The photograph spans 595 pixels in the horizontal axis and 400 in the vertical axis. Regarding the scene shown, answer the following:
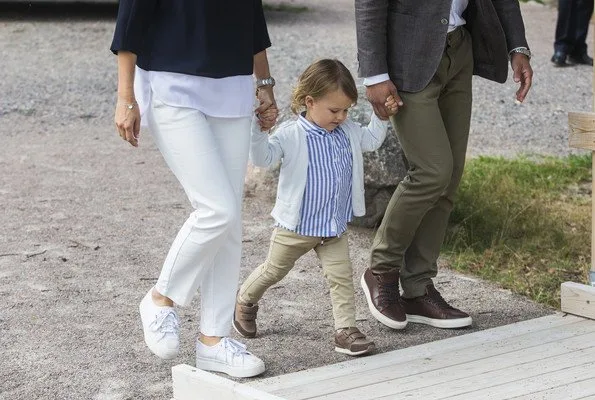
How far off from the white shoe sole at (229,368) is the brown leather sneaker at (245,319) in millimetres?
499

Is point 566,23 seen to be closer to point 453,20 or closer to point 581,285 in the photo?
point 581,285

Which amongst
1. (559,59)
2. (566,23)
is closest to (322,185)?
(566,23)

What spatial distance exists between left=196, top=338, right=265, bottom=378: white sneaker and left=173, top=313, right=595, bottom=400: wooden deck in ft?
0.54

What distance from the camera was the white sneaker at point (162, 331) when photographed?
4.01 m

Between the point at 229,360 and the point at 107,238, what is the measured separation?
7.69 feet

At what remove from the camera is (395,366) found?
421cm

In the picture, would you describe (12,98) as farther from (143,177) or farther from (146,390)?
(146,390)

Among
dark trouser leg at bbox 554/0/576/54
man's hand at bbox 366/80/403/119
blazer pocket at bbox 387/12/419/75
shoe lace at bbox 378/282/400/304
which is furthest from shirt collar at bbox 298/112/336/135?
dark trouser leg at bbox 554/0/576/54

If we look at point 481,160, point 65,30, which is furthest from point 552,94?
point 65,30

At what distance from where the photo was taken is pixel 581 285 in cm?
492

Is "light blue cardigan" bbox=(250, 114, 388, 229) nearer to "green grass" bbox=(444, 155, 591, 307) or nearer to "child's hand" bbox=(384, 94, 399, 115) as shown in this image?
"child's hand" bbox=(384, 94, 399, 115)

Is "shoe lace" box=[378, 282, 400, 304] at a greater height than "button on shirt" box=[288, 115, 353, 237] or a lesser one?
lesser

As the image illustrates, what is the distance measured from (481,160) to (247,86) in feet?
14.7

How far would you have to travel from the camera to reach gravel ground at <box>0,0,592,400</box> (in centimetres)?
453
